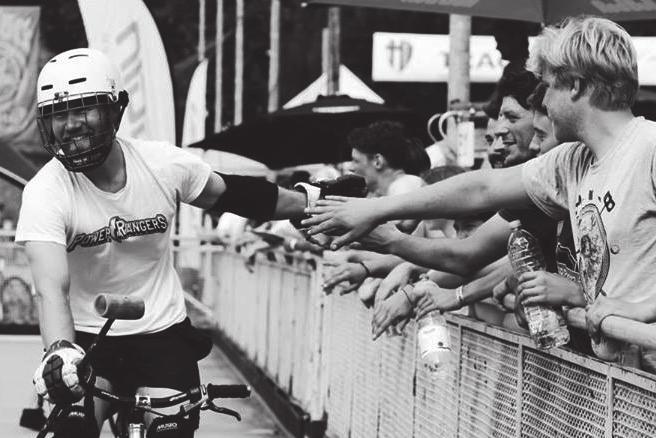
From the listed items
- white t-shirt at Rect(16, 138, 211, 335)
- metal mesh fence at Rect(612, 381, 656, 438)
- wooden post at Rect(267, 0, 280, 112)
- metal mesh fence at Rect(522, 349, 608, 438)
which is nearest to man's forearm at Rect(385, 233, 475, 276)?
metal mesh fence at Rect(522, 349, 608, 438)

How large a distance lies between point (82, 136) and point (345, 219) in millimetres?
1003

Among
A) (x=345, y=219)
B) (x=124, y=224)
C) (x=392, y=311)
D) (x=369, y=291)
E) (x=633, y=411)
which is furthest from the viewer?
(x=369, y=291)

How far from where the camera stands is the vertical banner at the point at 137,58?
12.0 metres

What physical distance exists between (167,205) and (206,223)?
31.9 metres

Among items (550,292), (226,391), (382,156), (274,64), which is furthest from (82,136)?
(274,64)

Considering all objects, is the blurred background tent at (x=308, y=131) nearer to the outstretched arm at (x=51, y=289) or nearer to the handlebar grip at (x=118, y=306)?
the outstretched arm at (x=51, y=289)

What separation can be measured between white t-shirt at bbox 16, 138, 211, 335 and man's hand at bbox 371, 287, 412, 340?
1175 millimetres

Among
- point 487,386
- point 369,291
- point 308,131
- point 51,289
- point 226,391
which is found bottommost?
point 308,131

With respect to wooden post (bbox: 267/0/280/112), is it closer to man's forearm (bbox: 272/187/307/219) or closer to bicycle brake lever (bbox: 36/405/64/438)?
man's forearm (bbox: 272/187/307/219)

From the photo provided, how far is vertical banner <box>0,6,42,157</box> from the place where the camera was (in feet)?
59.1

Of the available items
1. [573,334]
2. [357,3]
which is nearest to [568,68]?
[573,334]

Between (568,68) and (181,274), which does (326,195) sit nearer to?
(568,68)

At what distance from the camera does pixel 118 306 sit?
451cm

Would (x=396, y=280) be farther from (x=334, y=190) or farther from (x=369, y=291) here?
(x=334, y=190)
